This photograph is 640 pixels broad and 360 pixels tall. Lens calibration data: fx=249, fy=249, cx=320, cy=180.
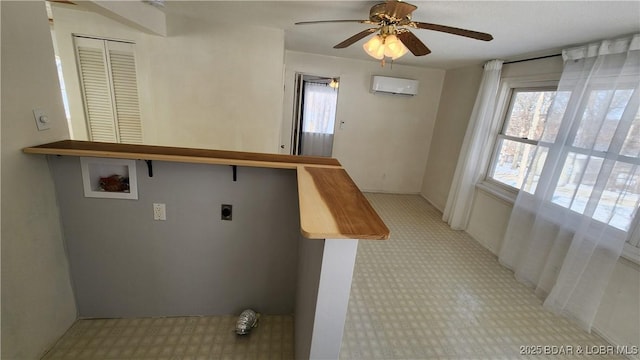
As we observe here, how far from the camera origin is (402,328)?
1865mm

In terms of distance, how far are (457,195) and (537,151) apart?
1170 millimetres

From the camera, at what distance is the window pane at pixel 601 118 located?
187 cm

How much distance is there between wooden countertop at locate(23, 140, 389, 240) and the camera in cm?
82

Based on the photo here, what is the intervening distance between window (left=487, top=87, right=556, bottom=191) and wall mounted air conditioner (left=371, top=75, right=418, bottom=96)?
1523mm

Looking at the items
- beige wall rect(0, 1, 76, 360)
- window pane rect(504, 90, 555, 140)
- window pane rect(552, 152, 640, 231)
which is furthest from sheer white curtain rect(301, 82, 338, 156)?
beige wall rect(0, 1, 76, 360)

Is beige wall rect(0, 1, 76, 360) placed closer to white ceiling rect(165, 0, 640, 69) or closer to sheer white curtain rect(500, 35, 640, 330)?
white ceiling rect(165, 0, 640, 69)

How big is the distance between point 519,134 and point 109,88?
4740mm

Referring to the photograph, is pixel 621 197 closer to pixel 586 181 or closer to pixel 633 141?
pixel 586 181

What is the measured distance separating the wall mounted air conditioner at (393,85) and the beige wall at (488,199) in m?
0.60

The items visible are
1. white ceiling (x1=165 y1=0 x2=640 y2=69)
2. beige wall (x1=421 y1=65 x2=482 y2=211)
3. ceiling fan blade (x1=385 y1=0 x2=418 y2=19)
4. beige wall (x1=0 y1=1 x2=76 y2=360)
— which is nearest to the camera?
beige wall (x1=0 y1=1 x2=76 y2=360)

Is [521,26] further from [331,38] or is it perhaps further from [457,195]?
[457,195]

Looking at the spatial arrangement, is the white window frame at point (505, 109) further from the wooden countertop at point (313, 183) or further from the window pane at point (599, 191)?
the wooden countertop at point (313, 183)

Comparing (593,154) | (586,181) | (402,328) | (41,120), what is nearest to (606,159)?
(593,154)

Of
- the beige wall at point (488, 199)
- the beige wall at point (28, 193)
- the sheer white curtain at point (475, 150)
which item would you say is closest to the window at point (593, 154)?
the beige wall at point (488, 199)
